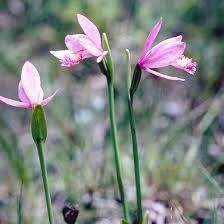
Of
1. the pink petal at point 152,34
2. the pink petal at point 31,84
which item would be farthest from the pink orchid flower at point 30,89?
the pink petal at point 152,34

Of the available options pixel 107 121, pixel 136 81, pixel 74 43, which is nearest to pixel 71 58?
pixel 74 43

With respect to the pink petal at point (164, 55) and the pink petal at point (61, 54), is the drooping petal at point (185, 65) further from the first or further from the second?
the pink petal at point (61, 54)

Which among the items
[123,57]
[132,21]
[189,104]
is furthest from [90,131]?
[132,21]

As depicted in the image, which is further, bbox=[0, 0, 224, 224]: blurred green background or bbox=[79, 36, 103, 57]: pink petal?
bbox=[0, 0, 224, 224]: blurred green background

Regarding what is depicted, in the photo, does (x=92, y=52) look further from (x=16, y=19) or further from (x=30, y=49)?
(x=16, y=19)

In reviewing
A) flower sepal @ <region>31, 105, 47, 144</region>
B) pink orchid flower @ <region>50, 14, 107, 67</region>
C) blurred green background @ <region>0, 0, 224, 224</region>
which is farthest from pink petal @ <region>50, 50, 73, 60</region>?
blurred green background @ <region>0, 0, 224, 224</region>

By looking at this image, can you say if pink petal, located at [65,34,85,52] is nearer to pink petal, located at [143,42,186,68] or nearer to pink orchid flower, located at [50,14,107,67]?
pink orchid flower, located at [50,14,107,67]
